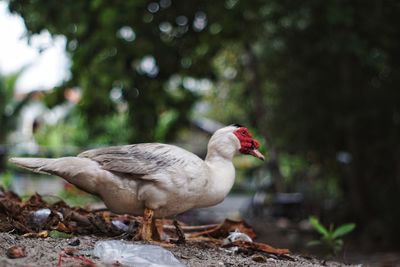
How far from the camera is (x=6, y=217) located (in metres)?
3.89

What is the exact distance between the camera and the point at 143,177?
3795mm

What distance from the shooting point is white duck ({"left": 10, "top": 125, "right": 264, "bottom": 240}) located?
379cm

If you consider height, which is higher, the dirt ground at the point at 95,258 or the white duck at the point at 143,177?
the white duck at the point at 143,177

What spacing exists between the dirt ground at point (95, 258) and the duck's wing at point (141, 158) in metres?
0.49

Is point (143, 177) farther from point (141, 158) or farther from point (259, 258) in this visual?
point (259, 258)

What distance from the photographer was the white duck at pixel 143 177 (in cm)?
379

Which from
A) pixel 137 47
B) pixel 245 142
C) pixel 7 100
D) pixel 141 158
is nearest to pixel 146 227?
pixel 141 158

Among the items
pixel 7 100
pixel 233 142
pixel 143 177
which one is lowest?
pixel 143 177

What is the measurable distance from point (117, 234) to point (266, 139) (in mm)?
9988

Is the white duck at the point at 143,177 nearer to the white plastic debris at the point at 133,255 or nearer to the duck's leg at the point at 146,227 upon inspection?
the duck's leg at the point at 146,227

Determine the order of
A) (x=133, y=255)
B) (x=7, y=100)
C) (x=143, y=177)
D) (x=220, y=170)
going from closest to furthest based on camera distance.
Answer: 1. (x=133, y=255)
2. (x=143, y=177)
3. (x=220, y=170)
4. (x=7, y=100)

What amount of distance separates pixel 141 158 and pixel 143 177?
0.15 m

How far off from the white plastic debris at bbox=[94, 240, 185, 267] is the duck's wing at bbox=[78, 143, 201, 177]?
52cm

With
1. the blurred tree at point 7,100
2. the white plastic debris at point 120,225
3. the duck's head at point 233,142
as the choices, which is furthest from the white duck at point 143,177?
the blurred tree at point 7,100
